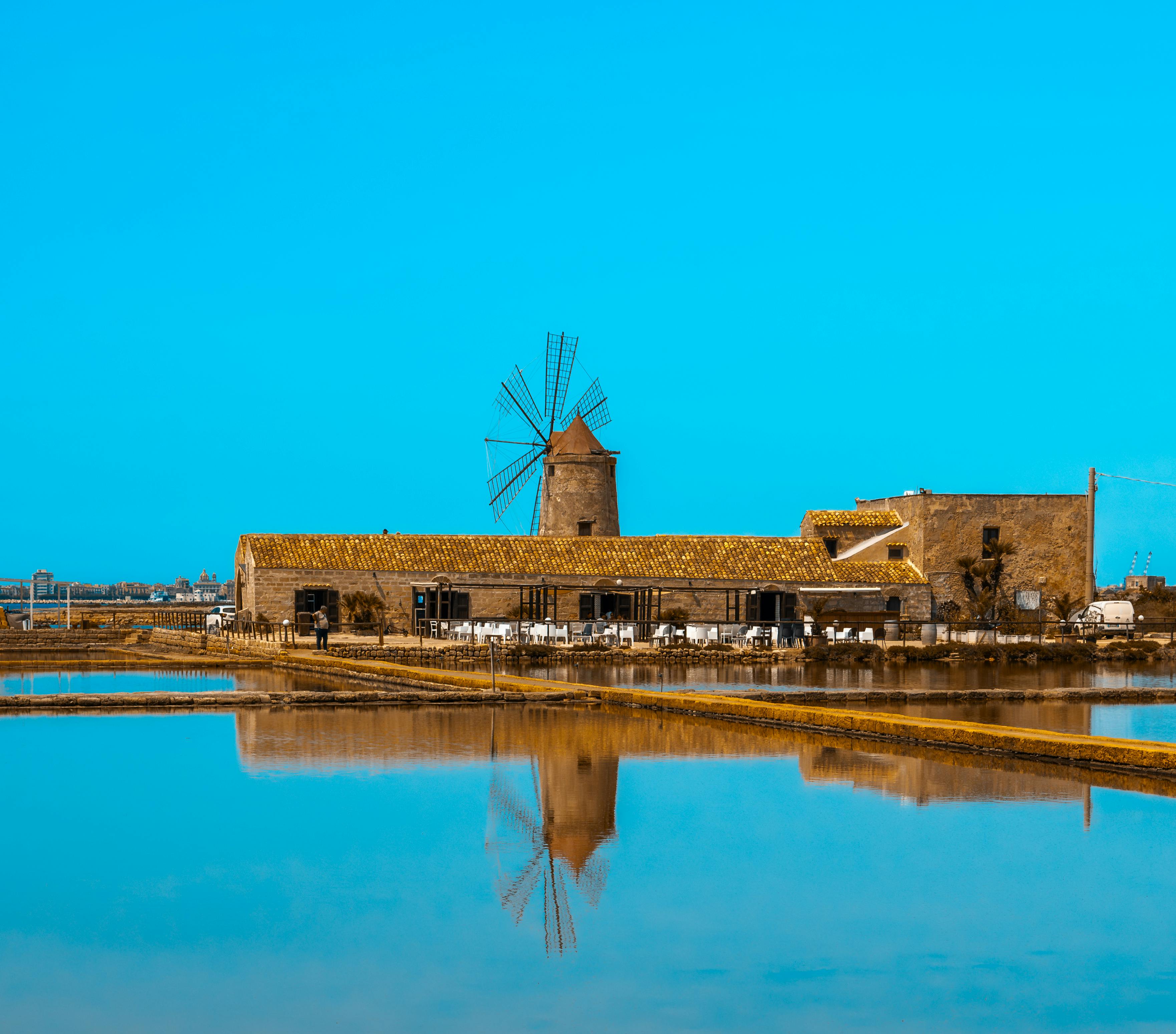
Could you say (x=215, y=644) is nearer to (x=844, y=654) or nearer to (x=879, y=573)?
(x=844, y=654)

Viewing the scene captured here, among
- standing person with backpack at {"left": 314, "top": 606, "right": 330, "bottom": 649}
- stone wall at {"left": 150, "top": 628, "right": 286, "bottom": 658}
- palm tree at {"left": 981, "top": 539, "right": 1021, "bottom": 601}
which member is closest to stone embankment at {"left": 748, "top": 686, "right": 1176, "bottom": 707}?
standing person with backpack at {"left": 314, "top": 606, "right": 330, "bottom": 649}

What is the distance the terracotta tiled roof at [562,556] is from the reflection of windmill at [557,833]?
59.7 feet

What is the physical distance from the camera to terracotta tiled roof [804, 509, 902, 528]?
98.5 feet

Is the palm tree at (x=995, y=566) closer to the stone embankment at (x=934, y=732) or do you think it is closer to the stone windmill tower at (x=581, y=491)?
the stone windmill tower at (x=581, y=491)

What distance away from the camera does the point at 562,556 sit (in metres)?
27.6

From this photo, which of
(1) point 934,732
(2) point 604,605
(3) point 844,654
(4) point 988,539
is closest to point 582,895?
(1) point 934,732

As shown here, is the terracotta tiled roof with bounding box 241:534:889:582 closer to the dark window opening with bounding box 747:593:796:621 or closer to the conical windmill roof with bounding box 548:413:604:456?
the dark window opening with bounding box 747:593:796:621

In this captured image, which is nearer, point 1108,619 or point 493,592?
point 493,592

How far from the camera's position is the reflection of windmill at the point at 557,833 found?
506 centimetres

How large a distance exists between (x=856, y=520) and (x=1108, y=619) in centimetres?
567

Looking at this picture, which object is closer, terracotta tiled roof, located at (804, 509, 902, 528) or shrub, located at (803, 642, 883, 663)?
shrub, located at (803, 642, 883, 663)

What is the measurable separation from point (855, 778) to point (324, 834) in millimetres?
3225

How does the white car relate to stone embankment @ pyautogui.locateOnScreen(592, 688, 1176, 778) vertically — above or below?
above

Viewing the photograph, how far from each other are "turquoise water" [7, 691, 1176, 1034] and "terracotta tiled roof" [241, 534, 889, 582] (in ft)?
57.6
